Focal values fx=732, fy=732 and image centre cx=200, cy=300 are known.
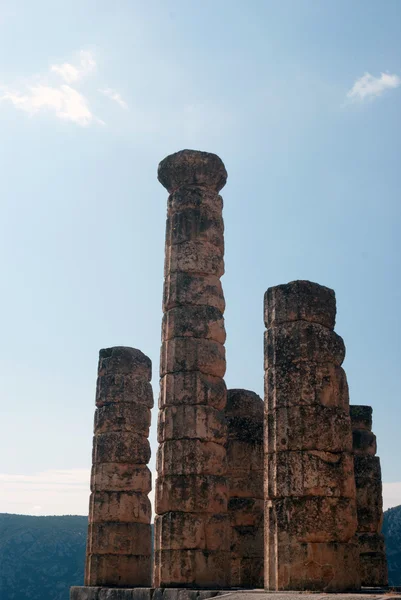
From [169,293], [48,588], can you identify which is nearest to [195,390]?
[169,293]

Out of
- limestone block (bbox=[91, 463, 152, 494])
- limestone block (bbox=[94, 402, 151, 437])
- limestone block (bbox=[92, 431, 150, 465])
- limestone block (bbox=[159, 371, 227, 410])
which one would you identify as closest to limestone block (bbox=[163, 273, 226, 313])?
limestone block (bbox=[159, 371, 227, 410])

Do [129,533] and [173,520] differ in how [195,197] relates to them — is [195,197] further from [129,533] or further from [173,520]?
[129,533]

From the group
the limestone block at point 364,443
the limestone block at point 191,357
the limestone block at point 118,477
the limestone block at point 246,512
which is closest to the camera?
the limestone block at point 191,357

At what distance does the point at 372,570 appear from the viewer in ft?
61.1

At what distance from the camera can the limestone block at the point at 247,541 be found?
1755 centimetres

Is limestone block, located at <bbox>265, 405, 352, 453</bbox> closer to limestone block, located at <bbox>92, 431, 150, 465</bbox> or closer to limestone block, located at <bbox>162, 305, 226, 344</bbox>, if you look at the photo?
limestone block, located at <bbox>162, 305, 226, 344</bbox>

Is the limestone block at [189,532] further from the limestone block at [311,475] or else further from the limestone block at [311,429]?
the limestone block at [311,429]

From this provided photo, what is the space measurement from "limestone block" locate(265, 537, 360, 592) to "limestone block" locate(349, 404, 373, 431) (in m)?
9.26

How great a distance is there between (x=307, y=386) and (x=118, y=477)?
8573mm

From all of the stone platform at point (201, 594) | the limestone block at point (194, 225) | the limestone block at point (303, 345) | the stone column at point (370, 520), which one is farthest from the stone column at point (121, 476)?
the limestone block at point (303, 345)

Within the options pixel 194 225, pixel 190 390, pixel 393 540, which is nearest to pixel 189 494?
pixel 190 390

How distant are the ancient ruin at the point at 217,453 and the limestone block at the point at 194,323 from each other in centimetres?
3

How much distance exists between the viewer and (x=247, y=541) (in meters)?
17.6

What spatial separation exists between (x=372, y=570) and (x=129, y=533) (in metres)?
6.26
